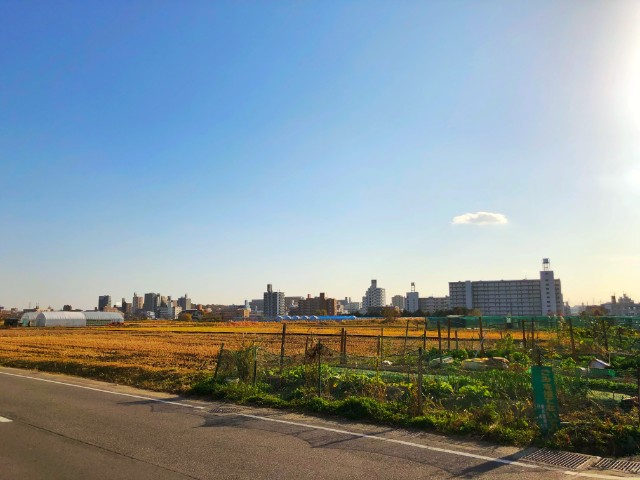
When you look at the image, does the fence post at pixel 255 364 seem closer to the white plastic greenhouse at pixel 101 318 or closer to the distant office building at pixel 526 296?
the white plastic greenhouse at pixel 101 318

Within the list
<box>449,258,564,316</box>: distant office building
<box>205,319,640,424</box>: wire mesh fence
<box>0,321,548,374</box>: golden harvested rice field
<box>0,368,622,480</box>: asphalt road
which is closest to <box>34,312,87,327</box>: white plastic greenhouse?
<box>0,321,548,374</box>: golden harvested rice field

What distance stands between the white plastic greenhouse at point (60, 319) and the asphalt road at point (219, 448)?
10767 cm

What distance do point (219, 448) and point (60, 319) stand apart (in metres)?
119

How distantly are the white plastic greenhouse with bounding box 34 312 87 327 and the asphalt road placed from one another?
108 m

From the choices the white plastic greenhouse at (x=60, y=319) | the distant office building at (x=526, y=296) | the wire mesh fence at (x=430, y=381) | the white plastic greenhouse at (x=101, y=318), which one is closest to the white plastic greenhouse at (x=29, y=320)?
the white plastic greenhouse at (x=60, y=319)

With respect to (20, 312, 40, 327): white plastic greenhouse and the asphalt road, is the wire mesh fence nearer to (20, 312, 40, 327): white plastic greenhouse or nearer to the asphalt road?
the asphalt road

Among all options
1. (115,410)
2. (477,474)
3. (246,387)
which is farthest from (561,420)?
(115,410)

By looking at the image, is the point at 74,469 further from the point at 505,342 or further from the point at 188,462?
the point at 505,342

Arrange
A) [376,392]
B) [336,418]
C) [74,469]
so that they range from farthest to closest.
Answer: [376,392] → [336,418] → [74,469]

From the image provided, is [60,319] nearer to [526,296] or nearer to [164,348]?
[164,348]

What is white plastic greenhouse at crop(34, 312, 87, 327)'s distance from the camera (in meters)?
104

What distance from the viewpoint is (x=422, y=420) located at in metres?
9.95

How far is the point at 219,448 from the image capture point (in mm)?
8117

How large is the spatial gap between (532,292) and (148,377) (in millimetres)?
188827
